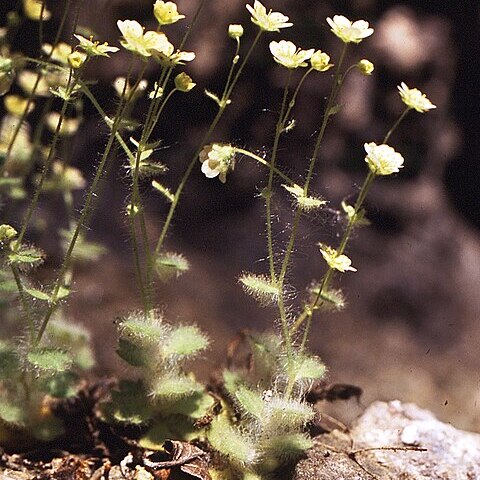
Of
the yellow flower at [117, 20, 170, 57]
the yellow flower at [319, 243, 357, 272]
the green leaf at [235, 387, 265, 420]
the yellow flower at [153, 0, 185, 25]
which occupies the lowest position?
the green leaf at [235, 387, 265, 420]

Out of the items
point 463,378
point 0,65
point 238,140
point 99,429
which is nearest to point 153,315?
point 99,429

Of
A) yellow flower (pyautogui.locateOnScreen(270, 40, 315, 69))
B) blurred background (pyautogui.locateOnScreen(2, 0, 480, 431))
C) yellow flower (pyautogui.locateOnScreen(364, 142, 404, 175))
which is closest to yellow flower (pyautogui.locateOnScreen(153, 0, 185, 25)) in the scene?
yellow flower (pyautogui.locateOnScreen(270, 40, 315, 69))

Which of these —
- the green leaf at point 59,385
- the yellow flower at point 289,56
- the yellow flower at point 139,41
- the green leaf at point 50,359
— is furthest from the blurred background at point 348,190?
the yellow flower at point 139,41

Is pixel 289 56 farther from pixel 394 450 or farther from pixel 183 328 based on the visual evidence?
pixel 394 450

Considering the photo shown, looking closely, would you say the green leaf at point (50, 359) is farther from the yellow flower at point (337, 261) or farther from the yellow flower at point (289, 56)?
the yellow flower at point (289, 56)

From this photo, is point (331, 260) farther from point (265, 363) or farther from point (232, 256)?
point (232, 256)

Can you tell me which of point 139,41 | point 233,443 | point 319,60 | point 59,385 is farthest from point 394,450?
point 139,41

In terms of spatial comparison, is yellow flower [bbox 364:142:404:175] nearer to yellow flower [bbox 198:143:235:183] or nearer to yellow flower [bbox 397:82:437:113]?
yellow flower [bbox 397:82:437:113]
